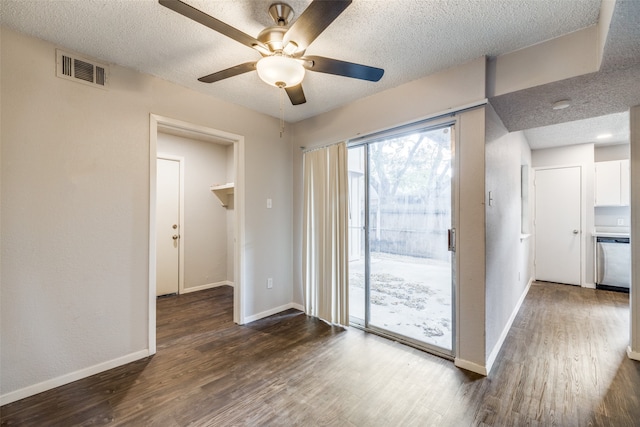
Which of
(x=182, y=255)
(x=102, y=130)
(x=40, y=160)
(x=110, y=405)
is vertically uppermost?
(x=102, y=130)

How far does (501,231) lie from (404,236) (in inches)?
35.6

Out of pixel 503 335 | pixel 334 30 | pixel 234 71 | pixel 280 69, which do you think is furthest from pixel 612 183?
pixel 234 71

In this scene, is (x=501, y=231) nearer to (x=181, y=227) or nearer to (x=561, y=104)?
(x=561, y=104)

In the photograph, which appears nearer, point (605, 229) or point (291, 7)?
point (291, 7)

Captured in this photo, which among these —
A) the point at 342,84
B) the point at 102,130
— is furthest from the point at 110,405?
the point at 342,84

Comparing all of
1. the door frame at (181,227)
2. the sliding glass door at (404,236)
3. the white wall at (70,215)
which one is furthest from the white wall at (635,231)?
the door frame at (181,227)

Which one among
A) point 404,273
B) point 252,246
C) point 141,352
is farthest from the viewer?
point 252,246

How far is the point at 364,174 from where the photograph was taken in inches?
119

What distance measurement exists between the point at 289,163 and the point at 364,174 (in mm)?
1124

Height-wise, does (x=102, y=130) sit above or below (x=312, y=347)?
above

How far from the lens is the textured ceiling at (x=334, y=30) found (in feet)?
5.36

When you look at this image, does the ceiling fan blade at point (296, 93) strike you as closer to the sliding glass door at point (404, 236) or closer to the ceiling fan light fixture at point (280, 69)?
→ the ceiling fan light fixture at point (280, 69)

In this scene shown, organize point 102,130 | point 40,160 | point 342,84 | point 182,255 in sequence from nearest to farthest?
point 40,160 → point 102,130 → point 342,84 → point 182,255

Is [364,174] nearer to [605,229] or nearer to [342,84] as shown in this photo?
[342,84]
